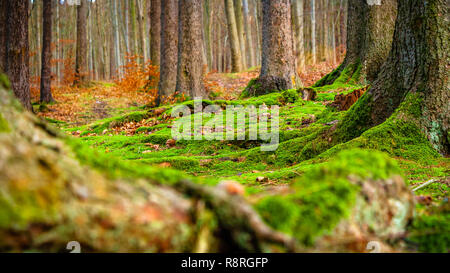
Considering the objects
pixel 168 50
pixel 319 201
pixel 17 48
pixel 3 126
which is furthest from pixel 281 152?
pixel 168 50

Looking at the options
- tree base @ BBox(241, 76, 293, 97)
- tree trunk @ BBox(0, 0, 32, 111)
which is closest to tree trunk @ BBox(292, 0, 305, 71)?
tree base @ BBox(241, 76, 293, 97)

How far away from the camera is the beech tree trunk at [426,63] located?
11.4 feet

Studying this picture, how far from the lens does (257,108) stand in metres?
8.54

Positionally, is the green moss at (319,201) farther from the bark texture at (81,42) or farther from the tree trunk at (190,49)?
the bark texture at (81,42)

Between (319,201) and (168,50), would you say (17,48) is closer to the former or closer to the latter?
(168,50)

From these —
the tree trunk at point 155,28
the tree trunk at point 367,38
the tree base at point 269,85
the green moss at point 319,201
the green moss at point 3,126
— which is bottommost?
the green moss at point 319,201

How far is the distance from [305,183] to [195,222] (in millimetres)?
595

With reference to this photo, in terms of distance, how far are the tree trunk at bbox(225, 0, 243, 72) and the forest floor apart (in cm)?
852

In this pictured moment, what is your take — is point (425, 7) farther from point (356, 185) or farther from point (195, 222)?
point (195, 222)

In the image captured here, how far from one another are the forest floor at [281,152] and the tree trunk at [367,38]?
1.69 ft

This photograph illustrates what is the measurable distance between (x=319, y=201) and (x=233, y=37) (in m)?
20.3

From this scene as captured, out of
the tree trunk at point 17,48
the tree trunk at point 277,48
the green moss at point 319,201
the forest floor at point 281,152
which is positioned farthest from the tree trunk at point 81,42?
the green moss at point 319,201

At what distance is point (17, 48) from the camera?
9.02 m

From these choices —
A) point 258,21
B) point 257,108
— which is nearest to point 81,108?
point 257,108
